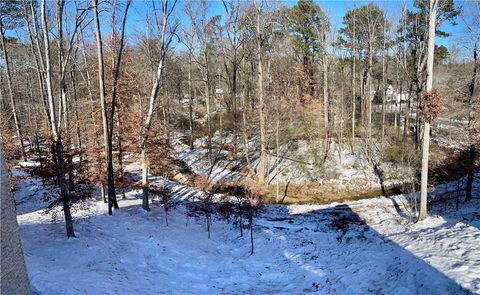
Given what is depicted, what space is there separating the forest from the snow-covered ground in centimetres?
6

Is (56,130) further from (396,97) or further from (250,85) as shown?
(396,97)

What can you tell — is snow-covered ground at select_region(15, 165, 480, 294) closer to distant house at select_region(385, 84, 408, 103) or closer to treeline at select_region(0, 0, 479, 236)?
treeline at select_region(0, 0, 479, 236)

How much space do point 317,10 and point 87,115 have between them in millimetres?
20641

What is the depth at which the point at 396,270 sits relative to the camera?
8.12 meters

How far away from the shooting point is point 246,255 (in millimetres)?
11133

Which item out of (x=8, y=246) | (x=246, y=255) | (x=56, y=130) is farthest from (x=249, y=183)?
(x=8, y=246)

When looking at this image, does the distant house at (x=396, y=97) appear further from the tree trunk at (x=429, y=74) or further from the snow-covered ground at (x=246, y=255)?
the snow-covered ground at (x=246, y=255)

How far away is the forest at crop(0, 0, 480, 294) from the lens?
8.27 metres

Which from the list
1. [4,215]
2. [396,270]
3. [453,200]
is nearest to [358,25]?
[453,200]

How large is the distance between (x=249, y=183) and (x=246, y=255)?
398 inches

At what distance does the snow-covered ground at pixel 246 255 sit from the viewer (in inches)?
289

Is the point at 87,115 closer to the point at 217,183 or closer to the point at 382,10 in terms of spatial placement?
the point at 217,183

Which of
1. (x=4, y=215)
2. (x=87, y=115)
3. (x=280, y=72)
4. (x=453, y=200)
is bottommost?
(x=453, y=200)

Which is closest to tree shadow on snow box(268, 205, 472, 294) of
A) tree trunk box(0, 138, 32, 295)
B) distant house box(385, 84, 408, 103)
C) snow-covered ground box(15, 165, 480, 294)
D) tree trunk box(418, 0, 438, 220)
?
snow-covered ground box(15, 165, 480, 294)
